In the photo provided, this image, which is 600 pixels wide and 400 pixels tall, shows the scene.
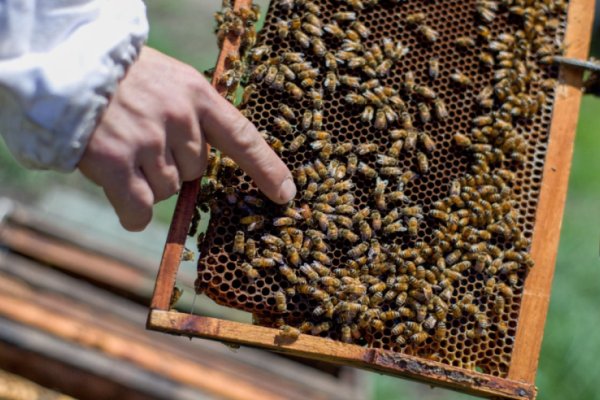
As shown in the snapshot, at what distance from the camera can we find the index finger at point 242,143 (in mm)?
3178

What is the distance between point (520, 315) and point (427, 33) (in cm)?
185

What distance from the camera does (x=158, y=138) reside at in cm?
305

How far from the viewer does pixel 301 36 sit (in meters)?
3.86

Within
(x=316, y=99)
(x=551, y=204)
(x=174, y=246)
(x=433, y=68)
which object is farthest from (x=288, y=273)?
(x=551, y=204)

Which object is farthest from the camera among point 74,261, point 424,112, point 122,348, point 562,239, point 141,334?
point 562,239

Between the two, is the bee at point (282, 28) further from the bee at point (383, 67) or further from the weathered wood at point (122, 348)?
the weathered wood at point (122, 348)

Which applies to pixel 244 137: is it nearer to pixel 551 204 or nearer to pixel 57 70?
pixel 57 70

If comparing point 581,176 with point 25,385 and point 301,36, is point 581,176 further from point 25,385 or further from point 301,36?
point 25,385

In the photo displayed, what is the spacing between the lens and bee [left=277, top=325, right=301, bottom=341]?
349cm

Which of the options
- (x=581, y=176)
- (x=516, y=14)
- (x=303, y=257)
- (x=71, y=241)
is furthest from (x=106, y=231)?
(x=581, y=176)

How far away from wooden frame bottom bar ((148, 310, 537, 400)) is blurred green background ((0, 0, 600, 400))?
362 centimetres

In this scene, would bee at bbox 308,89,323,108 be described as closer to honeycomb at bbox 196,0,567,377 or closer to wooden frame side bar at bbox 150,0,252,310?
honeycomb at bbox 196,0,567,377

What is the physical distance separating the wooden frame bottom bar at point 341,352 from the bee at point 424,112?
1435mm

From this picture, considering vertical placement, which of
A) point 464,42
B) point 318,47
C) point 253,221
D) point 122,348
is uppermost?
point 464,42
